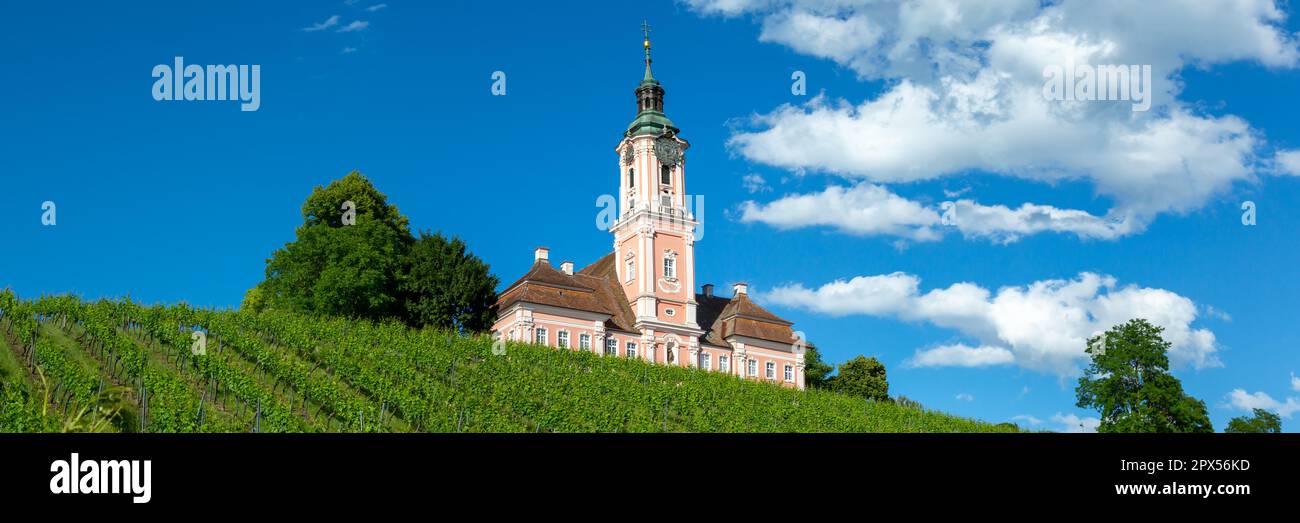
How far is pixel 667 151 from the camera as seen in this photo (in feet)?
238

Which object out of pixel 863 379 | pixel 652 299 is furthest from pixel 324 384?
pixel 863 379

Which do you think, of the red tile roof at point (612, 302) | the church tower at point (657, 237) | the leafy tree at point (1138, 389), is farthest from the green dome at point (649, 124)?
the leafy tree at point (1138, 389)

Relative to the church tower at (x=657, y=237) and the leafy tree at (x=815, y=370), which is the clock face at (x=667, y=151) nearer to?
the church tower at (x=657, y=237)

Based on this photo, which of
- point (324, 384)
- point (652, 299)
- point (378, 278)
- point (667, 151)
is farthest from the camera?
point (667, 151)

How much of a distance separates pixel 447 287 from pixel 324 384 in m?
19.7

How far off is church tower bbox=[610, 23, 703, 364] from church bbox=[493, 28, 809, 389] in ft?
0.20

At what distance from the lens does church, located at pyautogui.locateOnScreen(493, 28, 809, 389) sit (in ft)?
217

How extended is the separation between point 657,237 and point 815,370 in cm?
1543

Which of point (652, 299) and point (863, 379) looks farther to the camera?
point (863, 379)

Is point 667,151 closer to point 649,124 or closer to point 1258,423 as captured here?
point 649,124

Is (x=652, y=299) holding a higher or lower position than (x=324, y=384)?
higher

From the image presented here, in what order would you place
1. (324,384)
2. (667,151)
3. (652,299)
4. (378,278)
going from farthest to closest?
(667,151) → (652,299) → (378,278) → (324,384)
